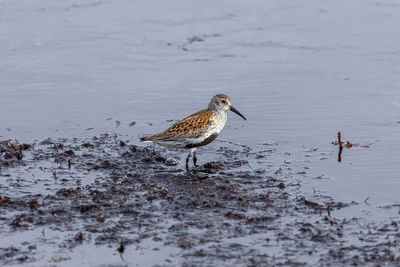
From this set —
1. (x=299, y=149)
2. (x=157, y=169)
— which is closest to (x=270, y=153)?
(x=299, y=149)

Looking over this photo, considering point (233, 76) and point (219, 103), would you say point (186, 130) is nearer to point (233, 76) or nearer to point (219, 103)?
point (219, 103)

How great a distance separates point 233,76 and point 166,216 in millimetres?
9088

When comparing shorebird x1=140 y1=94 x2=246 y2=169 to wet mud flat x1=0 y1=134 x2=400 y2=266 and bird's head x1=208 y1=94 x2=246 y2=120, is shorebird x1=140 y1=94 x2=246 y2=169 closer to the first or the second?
bird's head x1=208 y1=94 x2=246 y2=120

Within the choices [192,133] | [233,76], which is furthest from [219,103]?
[233,76]

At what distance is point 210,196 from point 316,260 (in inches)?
104

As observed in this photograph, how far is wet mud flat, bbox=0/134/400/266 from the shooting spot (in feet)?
26.4

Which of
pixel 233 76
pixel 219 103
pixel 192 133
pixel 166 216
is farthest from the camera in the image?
pixel 233 76

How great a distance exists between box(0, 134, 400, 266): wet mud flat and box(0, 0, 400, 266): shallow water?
735 millimetres

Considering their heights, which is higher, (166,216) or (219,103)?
(219,103)

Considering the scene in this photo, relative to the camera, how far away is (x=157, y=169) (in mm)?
11727

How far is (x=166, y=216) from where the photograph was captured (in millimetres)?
9281

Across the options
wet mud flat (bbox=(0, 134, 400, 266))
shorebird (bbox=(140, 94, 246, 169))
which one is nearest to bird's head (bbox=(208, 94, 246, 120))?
shorebird (bbox=(140, 94, 246, 169))

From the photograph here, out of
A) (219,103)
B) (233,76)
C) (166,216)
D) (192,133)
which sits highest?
(233,76)

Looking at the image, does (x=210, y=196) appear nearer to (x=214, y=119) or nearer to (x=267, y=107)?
(x=214, y=119)
